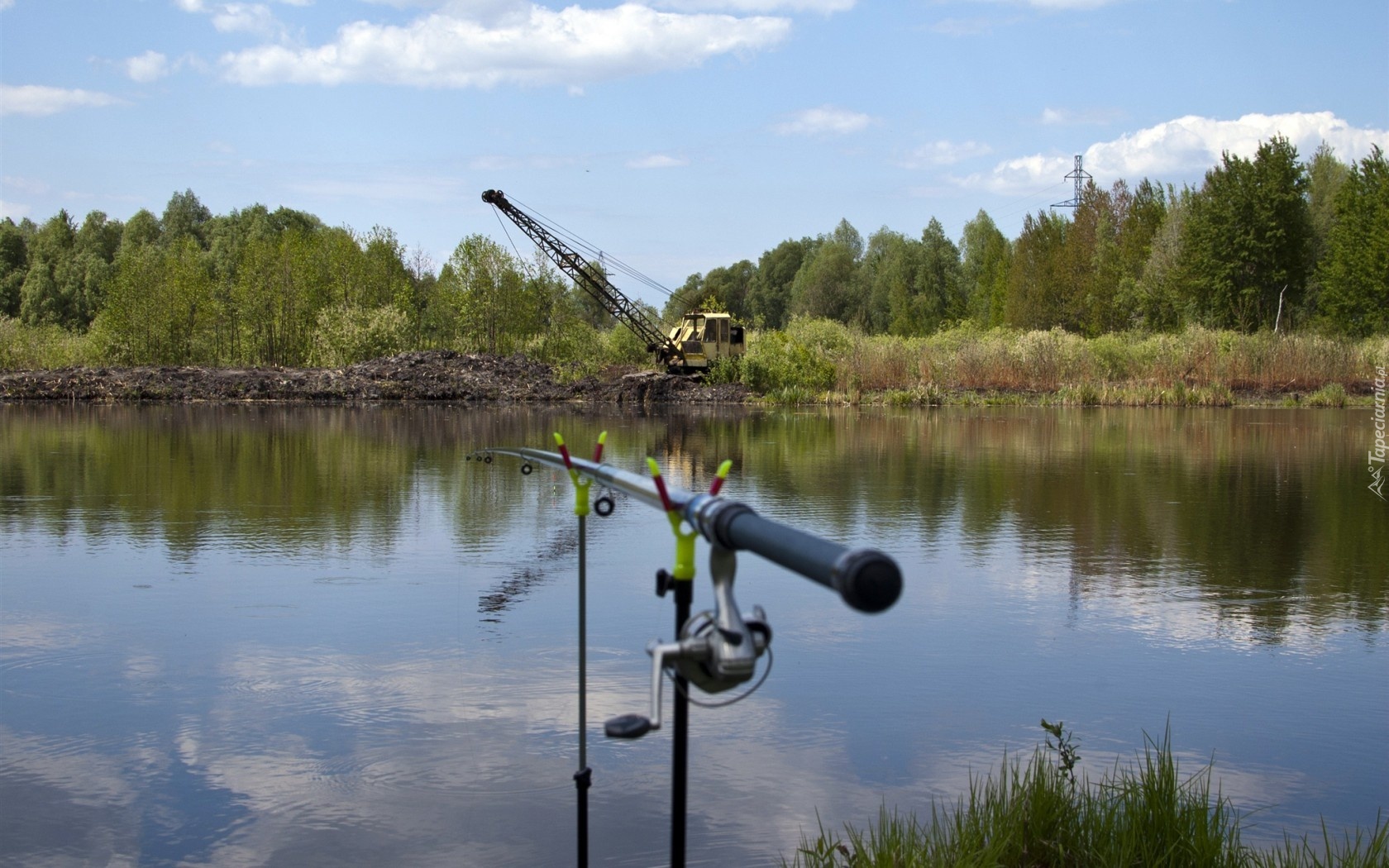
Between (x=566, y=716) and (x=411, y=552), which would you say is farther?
(x=411, y=552)

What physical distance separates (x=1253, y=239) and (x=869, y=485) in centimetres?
5209

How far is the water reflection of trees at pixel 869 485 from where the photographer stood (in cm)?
1172

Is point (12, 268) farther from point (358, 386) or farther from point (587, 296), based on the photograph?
point (358, 386)

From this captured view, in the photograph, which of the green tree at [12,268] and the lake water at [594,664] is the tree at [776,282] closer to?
the green tree at [12,268]

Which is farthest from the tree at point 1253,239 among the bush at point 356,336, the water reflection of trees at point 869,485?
the bush at point 356,336

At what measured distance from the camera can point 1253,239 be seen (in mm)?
61562

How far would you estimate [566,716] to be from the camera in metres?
6.54

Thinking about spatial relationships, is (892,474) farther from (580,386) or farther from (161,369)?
(161,369)

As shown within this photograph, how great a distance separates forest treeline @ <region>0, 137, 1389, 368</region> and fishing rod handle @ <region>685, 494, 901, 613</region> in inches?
2204

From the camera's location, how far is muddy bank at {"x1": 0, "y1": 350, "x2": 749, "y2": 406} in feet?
148

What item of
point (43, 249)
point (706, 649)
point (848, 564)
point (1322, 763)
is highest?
point (43, 249)

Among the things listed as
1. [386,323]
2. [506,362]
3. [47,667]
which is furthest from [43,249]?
[47,667]

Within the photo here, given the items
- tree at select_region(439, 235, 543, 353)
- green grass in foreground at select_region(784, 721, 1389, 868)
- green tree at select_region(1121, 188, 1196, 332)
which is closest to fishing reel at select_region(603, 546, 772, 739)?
green grass in foreground at select_region(784, 721, 1389, 868)

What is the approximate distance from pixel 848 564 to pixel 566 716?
194 inches
